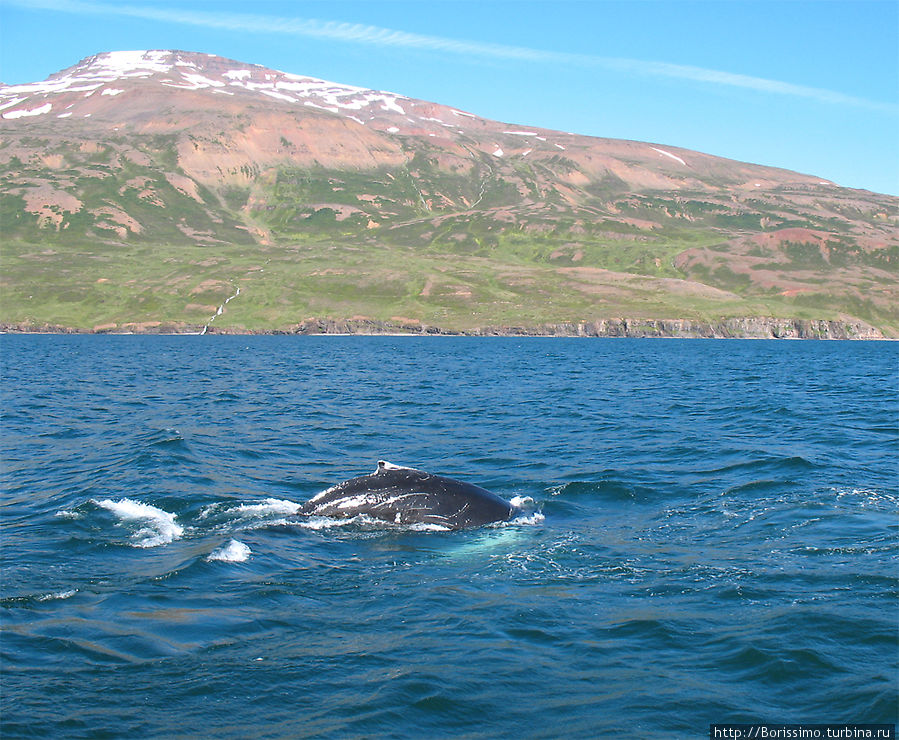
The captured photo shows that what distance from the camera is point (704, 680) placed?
12.8 metres

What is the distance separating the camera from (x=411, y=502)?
22.9 metres

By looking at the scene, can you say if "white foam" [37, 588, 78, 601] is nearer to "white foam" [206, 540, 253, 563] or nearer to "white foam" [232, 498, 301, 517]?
"white foam" [206, 540, 253, 563]

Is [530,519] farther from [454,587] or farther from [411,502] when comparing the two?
[454,587]

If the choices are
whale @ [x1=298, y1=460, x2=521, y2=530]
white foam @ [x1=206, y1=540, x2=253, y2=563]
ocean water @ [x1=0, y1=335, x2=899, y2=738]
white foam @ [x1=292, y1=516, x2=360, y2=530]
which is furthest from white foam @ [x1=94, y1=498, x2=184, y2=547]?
whale @ [x1=298, y1=460, x2=521, y2=530]

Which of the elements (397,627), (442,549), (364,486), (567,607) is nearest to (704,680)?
(567,607)

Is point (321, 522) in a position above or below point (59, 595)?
above

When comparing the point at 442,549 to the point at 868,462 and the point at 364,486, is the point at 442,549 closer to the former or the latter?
the point at 364,486

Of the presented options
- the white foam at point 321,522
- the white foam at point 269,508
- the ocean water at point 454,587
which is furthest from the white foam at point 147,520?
the white foam at point 321,522

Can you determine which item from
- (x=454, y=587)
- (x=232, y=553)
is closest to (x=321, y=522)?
(x=232, y=553)

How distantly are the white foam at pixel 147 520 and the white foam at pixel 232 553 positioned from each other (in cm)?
224

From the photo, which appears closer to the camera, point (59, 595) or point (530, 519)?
point (59, 595)

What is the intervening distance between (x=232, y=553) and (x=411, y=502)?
537 centimetres

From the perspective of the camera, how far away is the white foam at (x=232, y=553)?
19266 millimetres

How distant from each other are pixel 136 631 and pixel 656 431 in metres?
30.9
